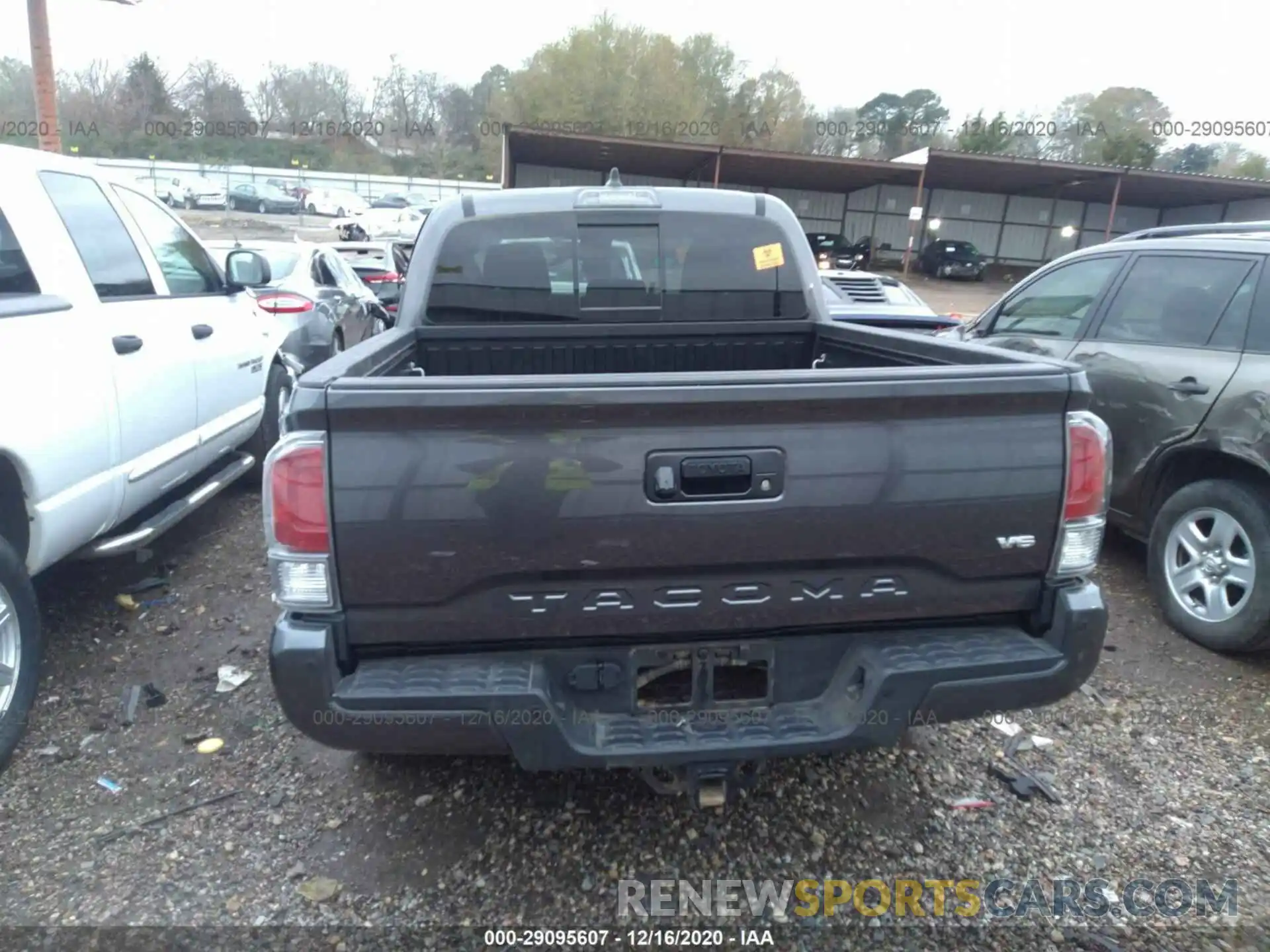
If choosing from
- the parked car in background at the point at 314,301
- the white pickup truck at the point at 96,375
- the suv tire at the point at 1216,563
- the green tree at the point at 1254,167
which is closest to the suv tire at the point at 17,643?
the white pickup truck at the point at 96,375

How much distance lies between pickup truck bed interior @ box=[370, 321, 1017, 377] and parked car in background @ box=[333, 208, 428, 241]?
25.0 meters

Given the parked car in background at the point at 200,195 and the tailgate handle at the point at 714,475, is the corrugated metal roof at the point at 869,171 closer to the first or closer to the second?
the parked car in background at the point at 200,195

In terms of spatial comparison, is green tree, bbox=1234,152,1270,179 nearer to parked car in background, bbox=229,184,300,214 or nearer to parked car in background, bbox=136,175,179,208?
parked car in background, bbox=229,184,300,214

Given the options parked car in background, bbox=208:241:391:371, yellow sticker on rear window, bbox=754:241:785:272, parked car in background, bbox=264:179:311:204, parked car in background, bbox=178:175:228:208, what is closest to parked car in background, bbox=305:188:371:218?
parked car in background, bbox=264:179:311:204

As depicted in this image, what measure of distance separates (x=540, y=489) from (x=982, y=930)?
71.8 inches

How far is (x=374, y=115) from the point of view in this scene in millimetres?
67562

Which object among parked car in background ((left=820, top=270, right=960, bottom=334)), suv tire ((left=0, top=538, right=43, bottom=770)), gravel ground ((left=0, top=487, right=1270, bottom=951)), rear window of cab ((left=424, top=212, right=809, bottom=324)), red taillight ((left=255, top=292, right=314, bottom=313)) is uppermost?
rear window of cab ((left=424, top=212, right=809, bottom=324))

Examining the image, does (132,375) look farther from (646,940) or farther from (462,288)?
(646,940)

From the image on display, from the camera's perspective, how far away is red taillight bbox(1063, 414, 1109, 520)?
2188 millimetres

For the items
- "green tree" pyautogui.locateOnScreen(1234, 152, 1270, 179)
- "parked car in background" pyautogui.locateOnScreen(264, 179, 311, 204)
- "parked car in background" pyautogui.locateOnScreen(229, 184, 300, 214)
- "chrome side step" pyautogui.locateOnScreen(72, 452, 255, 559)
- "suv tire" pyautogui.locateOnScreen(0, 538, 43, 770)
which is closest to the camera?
"suv tire" pyautogui.locateOnScreen(0, 538, 43, 770)

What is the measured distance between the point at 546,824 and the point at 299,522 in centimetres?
139

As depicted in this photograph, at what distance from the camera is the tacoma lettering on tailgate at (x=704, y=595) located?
2092mm

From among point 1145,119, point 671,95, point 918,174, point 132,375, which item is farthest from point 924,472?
point 1145,119

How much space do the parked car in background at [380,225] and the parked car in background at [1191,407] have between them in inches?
994
